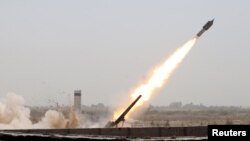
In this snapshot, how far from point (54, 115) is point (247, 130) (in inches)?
1324

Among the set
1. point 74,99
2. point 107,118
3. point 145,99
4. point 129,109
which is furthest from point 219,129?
point 74,99

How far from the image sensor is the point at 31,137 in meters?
22.6

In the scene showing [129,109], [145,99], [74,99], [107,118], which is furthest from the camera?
[74,99]

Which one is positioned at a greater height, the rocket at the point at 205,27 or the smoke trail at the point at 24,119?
the rocket at the point at 205,27

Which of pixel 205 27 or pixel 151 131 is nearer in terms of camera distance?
pixel 151 131

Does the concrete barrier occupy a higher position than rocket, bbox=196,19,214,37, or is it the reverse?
rocket, bbox=196,19,214,37

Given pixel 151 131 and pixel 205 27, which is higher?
pixel 205 27

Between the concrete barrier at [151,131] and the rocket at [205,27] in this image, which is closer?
the concrete barrier at [151,131]

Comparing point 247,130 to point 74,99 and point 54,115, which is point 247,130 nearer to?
point 54,115

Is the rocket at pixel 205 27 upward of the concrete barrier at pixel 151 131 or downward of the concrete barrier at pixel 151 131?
upward

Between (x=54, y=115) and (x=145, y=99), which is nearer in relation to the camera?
(x=145, y=99)

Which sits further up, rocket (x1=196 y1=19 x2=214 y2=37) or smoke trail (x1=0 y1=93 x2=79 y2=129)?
rocket (x1=196 y1=19 x2=214 y2=37)

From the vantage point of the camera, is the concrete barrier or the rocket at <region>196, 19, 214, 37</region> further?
the rocket at <region>196, 19, 214, 37</region>

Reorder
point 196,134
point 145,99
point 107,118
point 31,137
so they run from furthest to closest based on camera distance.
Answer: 1. point 107,118
2. point 145,99
3. point 196,134
4. point 31,137
